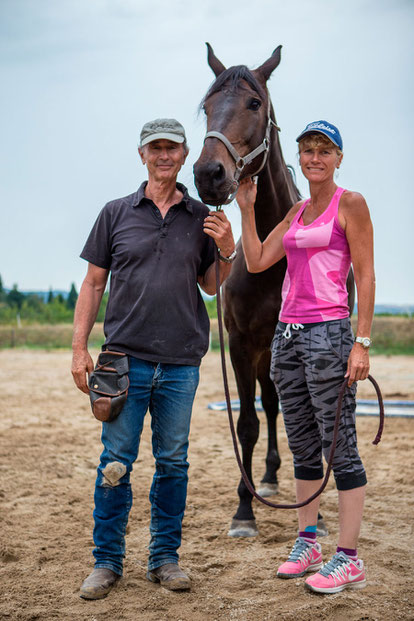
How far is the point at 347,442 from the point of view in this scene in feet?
8.88

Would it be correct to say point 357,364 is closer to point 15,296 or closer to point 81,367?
point 81,367

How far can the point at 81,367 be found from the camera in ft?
9.49

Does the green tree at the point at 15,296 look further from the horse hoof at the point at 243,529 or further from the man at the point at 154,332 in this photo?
the man at the point at 154,332

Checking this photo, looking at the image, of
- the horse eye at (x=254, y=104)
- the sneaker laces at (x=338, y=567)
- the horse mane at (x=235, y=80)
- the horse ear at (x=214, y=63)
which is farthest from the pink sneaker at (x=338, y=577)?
the horse ear at (x=214, y=63)

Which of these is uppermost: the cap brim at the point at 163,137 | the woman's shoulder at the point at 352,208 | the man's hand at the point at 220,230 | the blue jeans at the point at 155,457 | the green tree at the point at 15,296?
the cap brim at the point at 163,137

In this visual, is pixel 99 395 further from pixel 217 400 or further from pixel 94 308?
pixel 217 400

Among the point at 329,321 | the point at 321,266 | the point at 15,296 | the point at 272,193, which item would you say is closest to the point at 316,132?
the point at 321,266

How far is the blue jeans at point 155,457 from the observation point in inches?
111

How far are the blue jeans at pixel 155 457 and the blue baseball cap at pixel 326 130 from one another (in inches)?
49.3

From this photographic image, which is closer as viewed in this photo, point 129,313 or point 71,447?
point 129,313

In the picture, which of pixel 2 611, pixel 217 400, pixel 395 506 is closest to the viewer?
pixel 2 611

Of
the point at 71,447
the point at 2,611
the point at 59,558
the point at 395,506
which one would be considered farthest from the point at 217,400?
the point at 2,611

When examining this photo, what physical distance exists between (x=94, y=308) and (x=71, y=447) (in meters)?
3.22

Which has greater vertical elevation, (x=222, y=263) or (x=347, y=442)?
(x=222, y=263)
